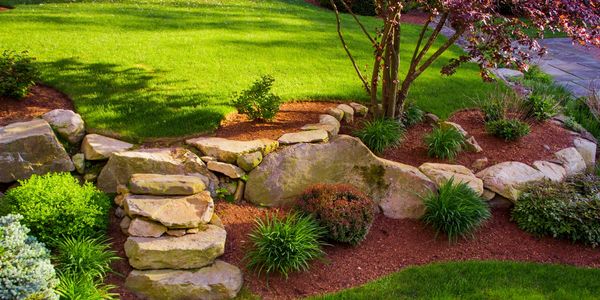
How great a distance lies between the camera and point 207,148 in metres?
5.52

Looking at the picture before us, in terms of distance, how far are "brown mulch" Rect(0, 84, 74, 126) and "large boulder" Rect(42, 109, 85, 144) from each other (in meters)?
0.27

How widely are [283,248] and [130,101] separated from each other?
2.94m

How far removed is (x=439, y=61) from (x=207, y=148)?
5879mm

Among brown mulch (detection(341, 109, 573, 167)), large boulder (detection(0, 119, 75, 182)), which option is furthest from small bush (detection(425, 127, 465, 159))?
large boulder (detection(0, 119, 75, 182))

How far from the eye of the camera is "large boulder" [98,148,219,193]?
5.24 meters

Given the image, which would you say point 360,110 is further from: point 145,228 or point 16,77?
point 16,77

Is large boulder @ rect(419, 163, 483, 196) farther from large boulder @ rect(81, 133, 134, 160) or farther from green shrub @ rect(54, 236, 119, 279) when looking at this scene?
green shrub @ rect(54, 236, 119, 279)

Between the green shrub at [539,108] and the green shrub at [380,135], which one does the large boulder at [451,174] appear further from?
the green shrub at [539,108]

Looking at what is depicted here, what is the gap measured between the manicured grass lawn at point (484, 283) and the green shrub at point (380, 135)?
166 cm

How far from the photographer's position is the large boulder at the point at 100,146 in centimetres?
530

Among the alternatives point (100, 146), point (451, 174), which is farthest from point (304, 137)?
point (100, 146)

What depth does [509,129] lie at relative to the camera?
6.75m

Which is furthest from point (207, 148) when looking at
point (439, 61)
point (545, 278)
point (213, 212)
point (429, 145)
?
point (439, 61)

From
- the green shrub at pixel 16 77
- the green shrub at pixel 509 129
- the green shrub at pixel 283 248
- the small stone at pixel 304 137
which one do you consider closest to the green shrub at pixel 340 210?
the green shrub at pixel 283 248
